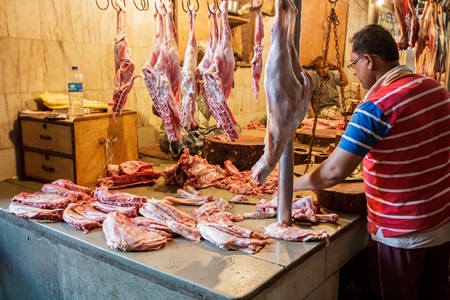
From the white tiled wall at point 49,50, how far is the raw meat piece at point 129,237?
6.14 ft

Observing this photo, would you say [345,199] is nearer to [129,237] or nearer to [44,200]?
[129,237]

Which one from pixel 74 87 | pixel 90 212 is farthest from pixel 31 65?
pixel 90 212

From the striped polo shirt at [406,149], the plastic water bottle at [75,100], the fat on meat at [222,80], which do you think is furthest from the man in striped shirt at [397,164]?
the plastic water bottle at [75,100]

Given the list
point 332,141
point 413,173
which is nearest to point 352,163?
point 413,173

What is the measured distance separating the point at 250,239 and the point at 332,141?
3.38 metres

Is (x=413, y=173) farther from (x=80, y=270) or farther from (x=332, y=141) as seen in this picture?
(x=332, y=141)

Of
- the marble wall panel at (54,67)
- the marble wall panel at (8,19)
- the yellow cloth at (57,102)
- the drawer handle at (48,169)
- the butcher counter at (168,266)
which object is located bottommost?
the butcher counter at (168,266)

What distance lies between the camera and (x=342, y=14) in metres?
9.71

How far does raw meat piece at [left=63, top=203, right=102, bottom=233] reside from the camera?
279 centimetres

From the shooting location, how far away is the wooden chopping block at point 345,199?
3.07 metres

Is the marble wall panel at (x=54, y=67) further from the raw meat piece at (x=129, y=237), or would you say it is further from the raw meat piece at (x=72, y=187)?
the raw meat piece at (x=129, y=237)

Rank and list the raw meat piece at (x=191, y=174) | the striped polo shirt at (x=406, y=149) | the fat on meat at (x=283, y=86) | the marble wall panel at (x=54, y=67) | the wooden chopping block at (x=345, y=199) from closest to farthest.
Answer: the fat on meat at (x=283, y=86), the striped polo shirt at (x=406, y=149), the wooden chopping block at (x=345, y=199), the raw meat piece at (x=191, y=174), the marble wall panel at (x=54, y=67)

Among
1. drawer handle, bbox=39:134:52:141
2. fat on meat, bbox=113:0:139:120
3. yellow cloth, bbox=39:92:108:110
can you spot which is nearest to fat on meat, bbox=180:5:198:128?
fat on meat, bbox=113:0:139:120

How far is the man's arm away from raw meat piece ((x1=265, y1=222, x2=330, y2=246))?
0.29 meters
